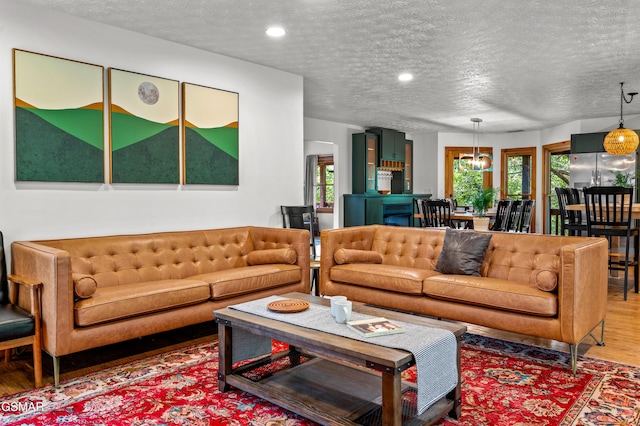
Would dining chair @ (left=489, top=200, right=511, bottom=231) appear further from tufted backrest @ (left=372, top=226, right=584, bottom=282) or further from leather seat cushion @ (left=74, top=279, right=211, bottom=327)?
leather seat cushion @ (left=74, top=279, right=211, bottom=327)

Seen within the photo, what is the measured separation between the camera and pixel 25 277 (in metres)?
3.16

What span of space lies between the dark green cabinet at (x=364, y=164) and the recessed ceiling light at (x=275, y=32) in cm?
527

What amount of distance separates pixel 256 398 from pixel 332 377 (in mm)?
444

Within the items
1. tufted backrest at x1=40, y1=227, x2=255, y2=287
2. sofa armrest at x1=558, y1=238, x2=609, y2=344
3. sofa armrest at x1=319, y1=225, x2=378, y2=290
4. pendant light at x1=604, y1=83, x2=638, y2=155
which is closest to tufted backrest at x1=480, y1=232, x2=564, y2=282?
sofa armrest at x1=558, y1=238, x2=609, y2=344

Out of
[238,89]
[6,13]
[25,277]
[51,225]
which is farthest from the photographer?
[238,89]

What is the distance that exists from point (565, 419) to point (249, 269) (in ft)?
8.59

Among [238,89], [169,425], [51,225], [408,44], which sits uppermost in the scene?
[408,44]

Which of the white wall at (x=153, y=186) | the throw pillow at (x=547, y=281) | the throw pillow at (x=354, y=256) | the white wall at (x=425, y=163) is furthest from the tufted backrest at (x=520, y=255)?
the white wall at (x=425, y=163)

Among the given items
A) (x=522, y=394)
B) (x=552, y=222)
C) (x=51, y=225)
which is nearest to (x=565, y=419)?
(x=522, y=394)

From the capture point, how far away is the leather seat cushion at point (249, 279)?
12.3 ft

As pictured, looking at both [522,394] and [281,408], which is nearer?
[281,408]

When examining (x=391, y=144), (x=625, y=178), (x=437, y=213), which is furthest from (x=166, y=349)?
(x=625, y=178)

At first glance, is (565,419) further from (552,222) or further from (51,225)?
(552,222)

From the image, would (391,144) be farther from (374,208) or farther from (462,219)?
(462,219)
